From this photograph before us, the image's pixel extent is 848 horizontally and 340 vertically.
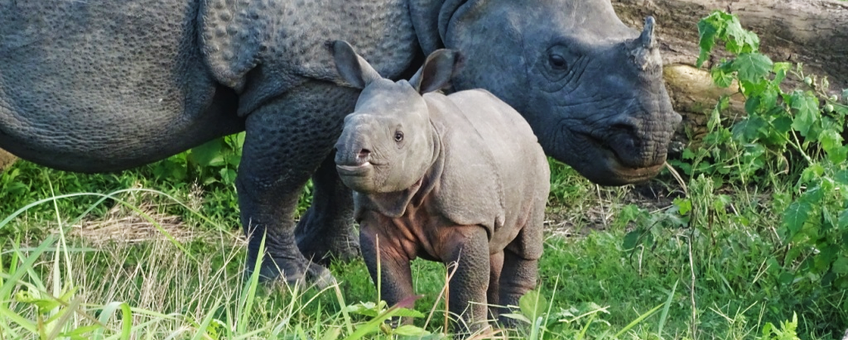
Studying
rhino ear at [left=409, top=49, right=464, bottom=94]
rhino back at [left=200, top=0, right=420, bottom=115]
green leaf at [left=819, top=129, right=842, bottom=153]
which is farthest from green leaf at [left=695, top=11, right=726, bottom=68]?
rhino ear at [left=409, top=49, right=464, bottom=94]

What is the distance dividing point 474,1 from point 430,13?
183mm

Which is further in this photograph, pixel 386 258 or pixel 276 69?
pixel 276 69

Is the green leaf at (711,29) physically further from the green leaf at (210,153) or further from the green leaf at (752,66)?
the green leaf at (210,153)

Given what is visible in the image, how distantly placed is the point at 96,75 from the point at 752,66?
2423 millimetres

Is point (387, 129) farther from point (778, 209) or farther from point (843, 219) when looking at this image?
point (778, 209)

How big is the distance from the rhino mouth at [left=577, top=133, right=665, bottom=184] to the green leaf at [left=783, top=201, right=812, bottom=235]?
19.6 inches

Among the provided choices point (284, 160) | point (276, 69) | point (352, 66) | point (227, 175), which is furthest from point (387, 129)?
point (227, 175)

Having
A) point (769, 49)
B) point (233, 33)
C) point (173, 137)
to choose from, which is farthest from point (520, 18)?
point (769, 49)

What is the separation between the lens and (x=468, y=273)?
4.40m

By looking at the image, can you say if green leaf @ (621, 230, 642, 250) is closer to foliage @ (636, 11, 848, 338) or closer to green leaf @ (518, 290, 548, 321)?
foliage @ (636, 11, 848, 338)

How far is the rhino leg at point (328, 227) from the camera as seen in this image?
6.30 meters

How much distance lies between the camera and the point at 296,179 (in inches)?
216

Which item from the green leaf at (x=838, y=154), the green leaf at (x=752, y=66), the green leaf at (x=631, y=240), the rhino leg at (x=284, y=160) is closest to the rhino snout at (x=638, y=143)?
the green leaf at (x=752, y=66)

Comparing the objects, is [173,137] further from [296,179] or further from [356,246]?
[356,246]
